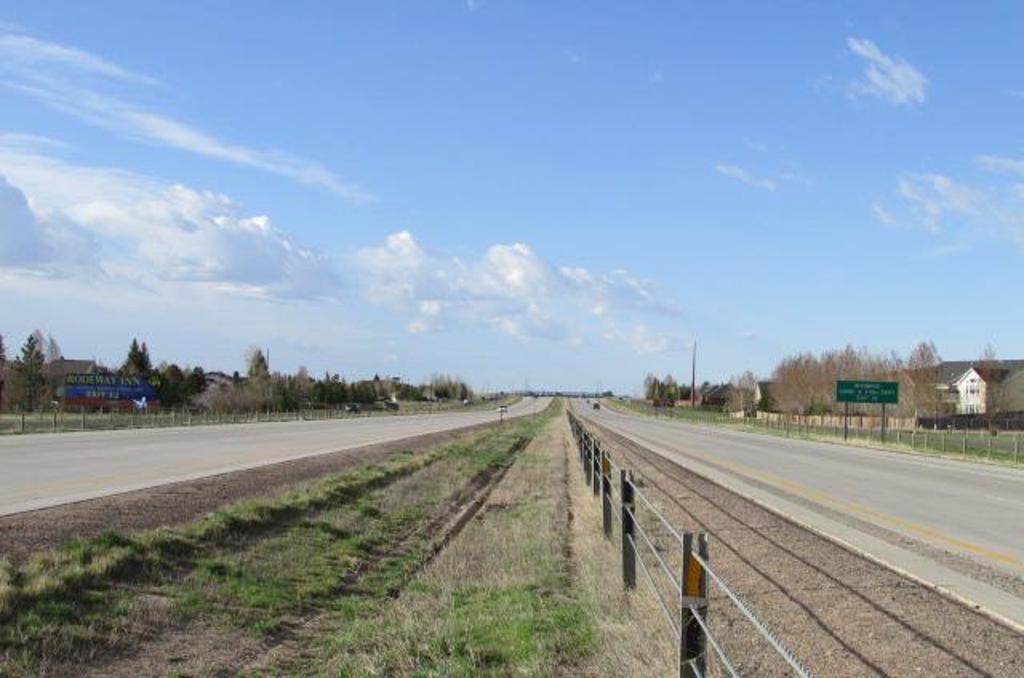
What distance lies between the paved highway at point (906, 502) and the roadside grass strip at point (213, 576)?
6.08 meters

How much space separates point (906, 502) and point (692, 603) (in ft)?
52.2

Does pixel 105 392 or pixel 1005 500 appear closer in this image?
pixel 1005 500

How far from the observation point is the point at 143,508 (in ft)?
55.3

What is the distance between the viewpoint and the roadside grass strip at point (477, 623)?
7.94 meters

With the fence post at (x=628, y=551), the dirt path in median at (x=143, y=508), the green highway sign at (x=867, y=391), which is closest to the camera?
the fence post at (x=628, y=551)

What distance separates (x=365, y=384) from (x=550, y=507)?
15848 cm

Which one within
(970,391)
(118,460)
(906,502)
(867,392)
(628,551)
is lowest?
(118,460)

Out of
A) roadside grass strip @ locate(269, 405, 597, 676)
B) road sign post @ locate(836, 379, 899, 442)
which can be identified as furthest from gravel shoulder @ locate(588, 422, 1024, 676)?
road sign post @ locate(836, 379, 899, 442)

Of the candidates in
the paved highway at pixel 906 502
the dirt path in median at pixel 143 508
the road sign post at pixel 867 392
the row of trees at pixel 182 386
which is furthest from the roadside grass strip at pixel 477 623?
the row of trees at pixel 182 386

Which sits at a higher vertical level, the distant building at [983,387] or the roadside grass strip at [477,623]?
the distant building at [983,387]

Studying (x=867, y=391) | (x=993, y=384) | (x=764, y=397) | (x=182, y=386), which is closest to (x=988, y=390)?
(x=993, y=384)

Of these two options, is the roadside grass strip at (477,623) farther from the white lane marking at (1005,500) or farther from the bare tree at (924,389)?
the bare tree at (924,389)

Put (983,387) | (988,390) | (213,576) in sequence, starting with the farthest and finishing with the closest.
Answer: (983,387)
(988,390)
(213,576)

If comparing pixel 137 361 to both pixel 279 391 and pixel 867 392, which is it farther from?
pixel 867 392
